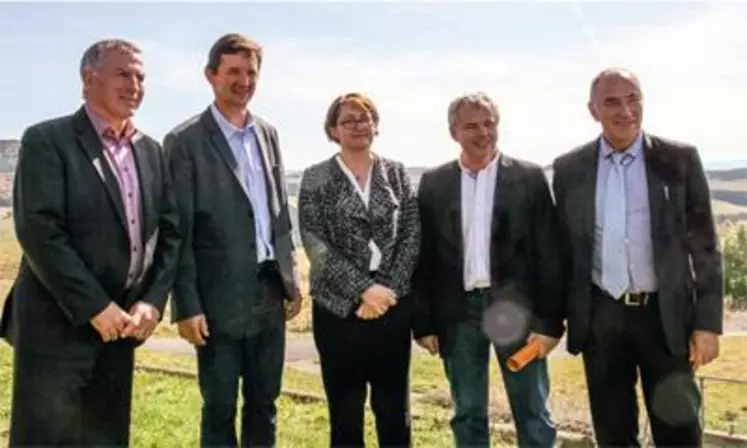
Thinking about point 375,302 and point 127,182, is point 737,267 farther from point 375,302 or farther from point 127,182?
point 127,182

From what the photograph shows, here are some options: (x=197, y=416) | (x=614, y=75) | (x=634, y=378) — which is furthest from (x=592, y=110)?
(x=197, y=416)

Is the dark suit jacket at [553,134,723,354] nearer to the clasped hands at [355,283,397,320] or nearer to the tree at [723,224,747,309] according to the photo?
the clasped hands at [355,283,397,320]

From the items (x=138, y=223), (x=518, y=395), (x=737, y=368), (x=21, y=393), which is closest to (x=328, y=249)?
(x=138, y=223)

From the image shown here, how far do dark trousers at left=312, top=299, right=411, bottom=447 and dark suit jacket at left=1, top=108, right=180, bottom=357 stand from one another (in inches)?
39.5

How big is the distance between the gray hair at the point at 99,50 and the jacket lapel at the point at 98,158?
0.26 metres

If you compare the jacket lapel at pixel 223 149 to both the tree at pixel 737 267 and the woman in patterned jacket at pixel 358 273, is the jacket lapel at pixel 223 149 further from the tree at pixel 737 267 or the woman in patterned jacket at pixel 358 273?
the tree at pixel 737 267

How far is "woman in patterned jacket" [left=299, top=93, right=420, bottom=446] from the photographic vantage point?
4.62 metres

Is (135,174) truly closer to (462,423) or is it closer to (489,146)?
(489,146)

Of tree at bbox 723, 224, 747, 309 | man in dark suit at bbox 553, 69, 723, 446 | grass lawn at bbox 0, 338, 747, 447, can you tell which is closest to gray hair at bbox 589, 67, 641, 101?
man in dark suit at bbox 553, 69, 723, 446

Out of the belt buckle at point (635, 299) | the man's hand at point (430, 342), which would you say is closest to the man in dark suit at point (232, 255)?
the man's hand at point (430, 342)

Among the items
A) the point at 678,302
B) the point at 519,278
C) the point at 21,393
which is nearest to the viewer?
the point at 21,393

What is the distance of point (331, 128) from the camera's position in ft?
15.7

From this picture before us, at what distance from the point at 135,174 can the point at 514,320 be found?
225 centimetres

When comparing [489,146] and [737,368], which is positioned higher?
[489,146]
